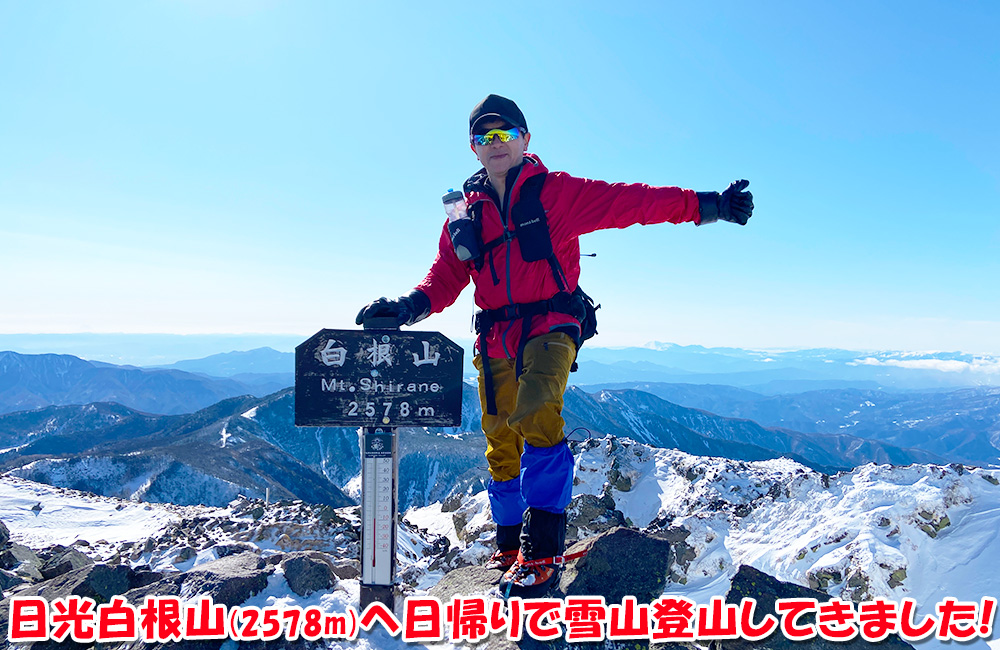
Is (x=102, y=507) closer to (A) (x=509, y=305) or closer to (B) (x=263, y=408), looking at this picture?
(A) (x=509, y=305)

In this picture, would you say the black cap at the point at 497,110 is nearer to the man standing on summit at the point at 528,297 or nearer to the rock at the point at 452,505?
the man standing on summit at the point at 528,297

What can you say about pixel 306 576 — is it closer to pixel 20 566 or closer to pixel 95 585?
pixel 95 585

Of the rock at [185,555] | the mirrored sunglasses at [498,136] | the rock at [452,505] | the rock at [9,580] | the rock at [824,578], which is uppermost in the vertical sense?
the mirrored sunglasses at [498,136]

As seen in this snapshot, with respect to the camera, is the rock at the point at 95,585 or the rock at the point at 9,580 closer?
the rock at the point at 95,585

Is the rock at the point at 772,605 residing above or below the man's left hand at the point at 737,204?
below

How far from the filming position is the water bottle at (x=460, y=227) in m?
5.00

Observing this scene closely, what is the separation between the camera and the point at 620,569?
5660 millimetres

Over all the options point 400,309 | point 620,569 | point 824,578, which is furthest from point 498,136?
point 824,578

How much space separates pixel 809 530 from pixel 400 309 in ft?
45.5

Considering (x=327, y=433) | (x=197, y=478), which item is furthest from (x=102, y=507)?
(x=327, y=433)

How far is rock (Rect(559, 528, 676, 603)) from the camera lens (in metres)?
5.45

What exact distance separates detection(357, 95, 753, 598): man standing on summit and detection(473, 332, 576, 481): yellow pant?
0.01m

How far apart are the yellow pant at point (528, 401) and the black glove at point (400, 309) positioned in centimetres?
85

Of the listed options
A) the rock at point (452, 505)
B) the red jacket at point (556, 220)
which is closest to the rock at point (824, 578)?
the red jacket at point (556, 220)
